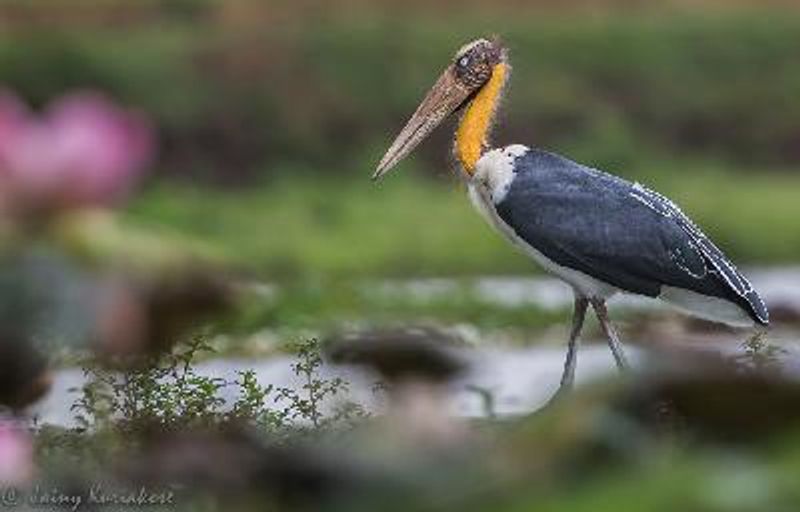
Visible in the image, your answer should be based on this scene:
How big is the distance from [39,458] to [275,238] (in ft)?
49.7

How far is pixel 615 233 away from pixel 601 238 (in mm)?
50

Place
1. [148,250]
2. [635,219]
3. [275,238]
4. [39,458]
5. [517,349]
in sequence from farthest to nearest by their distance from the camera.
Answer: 1. [275,238]
2. [517,349]
3. [635,219]
4. [39,458]
5. [148,250]

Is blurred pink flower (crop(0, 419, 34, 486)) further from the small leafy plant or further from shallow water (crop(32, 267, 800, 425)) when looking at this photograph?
the small leafy plant

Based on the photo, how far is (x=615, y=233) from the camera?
9.30 m

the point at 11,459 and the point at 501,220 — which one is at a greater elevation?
the point at 501,220

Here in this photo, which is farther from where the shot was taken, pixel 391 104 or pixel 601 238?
pixel 391 104

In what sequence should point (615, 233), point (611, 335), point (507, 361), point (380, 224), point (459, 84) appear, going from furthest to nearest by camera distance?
point (380, 224)
point (507, 361)
point (459, 84)
point (611, 335)
point (615, 233)

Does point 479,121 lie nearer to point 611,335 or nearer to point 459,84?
point 459,84

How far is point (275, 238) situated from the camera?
2217 cm

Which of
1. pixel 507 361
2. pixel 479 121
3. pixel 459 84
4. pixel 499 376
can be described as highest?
pixel 507 361

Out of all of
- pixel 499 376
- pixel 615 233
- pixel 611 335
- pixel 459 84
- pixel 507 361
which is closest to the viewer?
pixel 615 233

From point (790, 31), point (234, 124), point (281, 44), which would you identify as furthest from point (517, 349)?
point (790, 31)

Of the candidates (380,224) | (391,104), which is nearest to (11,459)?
(380,224)

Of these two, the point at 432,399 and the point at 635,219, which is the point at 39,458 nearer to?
the point at 432,399
